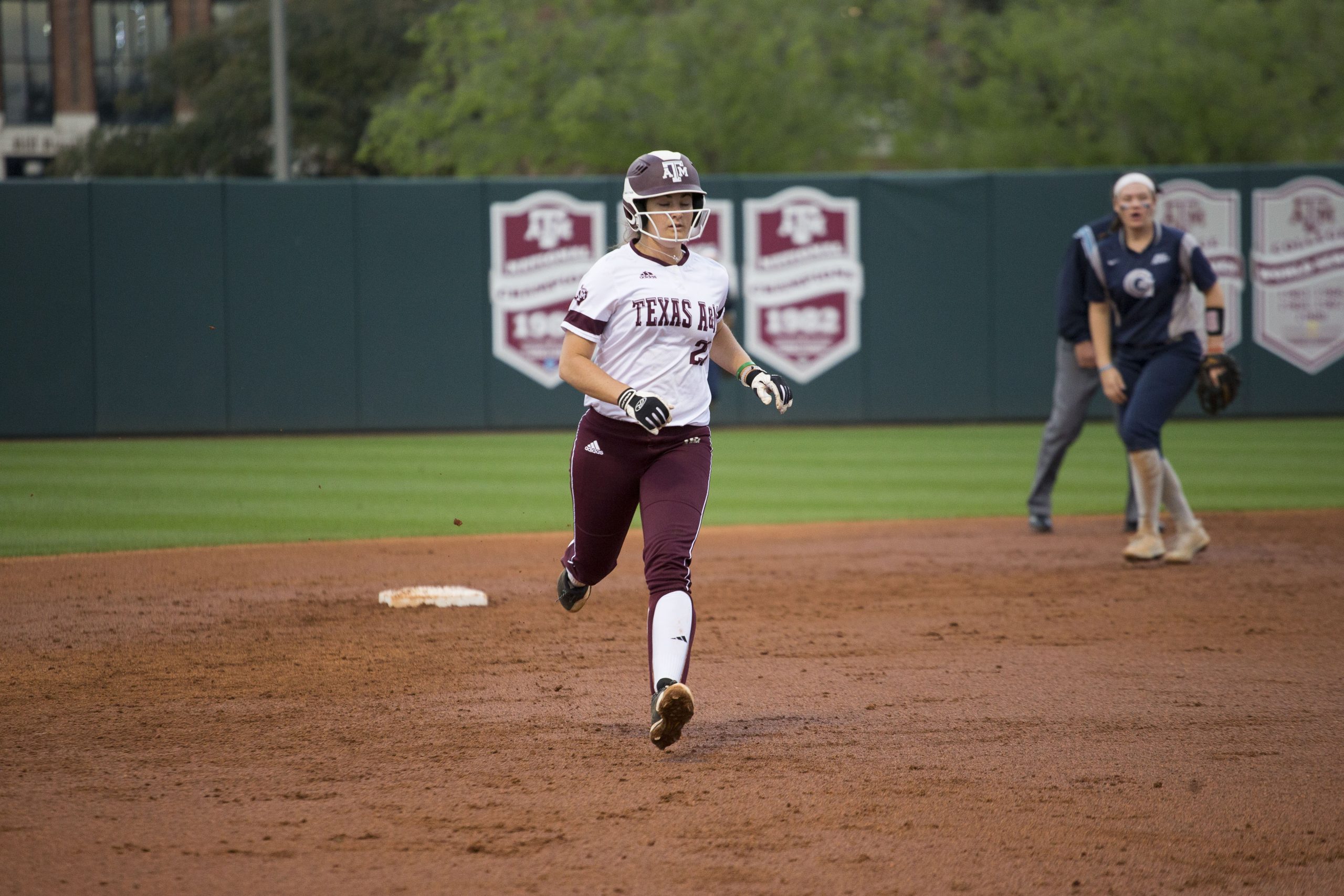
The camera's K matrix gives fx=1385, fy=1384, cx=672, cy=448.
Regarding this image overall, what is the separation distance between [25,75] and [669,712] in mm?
50224

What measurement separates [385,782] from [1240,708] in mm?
3064

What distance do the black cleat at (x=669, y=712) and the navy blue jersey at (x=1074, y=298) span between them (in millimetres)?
5236

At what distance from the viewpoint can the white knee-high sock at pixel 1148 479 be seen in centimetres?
794

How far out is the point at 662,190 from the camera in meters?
4.55

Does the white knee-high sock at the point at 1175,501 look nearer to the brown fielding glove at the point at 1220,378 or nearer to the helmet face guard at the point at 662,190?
the brown fielding glove at the point at 1220,378

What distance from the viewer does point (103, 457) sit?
50.2 feet

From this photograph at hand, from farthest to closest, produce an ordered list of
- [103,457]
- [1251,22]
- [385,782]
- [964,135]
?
[964,135] < [1251,22] < [103,457] < [385,782]

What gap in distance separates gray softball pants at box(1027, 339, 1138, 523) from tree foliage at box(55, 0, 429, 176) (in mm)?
30062

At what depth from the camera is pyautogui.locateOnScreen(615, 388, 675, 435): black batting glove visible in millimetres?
4312

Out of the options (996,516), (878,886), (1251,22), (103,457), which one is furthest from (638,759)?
(1251,22)

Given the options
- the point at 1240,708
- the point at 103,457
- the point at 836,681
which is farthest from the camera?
the point at 103,457

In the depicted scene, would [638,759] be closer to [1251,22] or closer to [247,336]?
[247,336]

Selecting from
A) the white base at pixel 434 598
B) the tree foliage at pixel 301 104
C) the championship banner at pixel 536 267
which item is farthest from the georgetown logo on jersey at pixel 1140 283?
the tree foliage at pixel 301 104

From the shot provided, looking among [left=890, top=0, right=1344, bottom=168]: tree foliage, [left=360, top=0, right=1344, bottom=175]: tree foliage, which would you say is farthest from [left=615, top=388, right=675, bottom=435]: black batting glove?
[left=890, top=0, right=1344, bottom=168]: tree foliage
